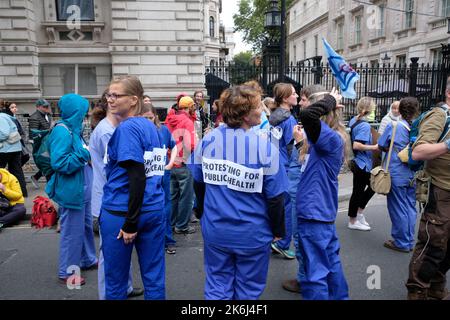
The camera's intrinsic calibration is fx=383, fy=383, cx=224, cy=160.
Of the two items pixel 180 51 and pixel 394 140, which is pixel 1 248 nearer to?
pixel 394 140

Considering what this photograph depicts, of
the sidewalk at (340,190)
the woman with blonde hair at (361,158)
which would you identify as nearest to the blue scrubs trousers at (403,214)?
the woman with blonde hair at (361,158)

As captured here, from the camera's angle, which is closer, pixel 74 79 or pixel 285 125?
pixel 285 125

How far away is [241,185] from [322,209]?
86 centimetres

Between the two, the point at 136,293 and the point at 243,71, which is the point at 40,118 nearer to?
the point at 136,293

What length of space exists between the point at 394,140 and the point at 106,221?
3605mm

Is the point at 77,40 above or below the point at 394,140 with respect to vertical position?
above

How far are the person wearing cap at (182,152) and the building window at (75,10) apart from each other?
9835mm

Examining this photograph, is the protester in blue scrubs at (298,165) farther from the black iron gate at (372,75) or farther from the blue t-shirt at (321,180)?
the black iron gate at (372,75)

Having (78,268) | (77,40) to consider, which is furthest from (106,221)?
(77,40)

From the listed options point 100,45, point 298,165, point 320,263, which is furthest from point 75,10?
point 320,263

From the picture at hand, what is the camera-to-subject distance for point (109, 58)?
13469 mm

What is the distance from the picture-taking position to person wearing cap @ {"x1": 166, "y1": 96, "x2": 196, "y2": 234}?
518 centimetres

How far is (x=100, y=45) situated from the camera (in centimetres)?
1330
